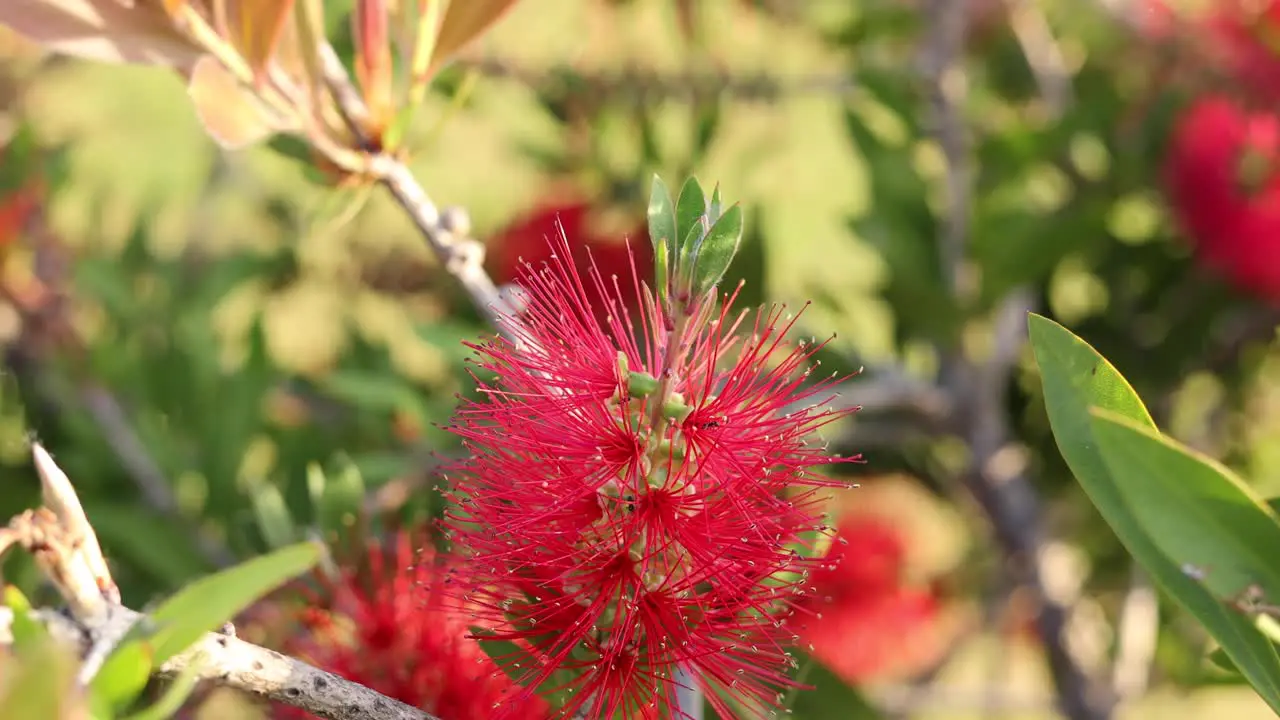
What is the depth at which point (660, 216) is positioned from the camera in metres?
0.43

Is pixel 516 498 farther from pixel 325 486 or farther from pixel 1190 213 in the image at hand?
pixel 1190 213

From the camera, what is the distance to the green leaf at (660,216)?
424 millimetres

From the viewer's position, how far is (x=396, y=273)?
1.47 meters

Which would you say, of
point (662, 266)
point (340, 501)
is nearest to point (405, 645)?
point (340, 501)

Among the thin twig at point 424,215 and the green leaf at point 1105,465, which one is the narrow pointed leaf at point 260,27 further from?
the green leaf at point 1105,465

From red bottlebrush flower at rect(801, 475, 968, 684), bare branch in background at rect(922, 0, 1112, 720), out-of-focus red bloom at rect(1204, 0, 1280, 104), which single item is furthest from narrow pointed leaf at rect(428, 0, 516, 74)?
out-of-focus red bloom at rect(1204, 0, 1280, 104)

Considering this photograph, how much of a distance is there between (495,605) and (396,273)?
40.0 inches

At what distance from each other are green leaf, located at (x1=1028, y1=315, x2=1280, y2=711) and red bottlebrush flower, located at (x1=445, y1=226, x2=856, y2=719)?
0.09 metres

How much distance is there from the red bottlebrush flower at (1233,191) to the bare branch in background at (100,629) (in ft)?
3.42

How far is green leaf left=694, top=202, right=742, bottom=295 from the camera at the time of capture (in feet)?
1.35

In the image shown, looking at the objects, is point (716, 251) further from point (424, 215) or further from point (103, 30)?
point (103, 30)

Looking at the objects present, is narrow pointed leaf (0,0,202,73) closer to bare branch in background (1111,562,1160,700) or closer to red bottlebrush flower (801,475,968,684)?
red bottlebrush flower (801,475,968,684)

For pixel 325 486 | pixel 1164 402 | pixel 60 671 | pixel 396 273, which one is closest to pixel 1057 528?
pixel 1164 402

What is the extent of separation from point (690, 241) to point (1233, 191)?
0.95 meters
